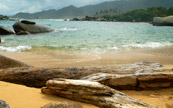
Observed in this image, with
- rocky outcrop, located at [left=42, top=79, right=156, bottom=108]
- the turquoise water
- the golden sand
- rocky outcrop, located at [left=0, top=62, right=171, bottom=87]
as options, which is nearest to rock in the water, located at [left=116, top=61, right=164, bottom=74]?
rocky outcrop, located at [left=0, top=62, right=171, bottom=87]

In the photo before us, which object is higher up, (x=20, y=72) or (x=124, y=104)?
(x=20, y=72)

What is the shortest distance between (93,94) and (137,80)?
114cm

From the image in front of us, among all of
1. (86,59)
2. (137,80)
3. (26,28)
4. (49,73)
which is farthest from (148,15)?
(49,73)

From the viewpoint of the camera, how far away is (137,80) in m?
3.04

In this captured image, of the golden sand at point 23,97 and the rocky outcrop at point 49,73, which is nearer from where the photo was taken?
the golden sand at point 23,97

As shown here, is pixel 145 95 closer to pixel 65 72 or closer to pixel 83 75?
pixel 83 75

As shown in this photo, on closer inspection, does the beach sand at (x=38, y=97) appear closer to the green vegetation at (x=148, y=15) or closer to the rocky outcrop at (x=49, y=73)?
the rocky outcrop at (x=49, y=73)

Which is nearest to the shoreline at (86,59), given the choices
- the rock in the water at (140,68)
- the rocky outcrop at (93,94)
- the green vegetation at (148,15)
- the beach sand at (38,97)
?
the rock in the water at (140,68)

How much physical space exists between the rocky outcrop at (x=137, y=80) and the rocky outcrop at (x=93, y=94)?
590mm

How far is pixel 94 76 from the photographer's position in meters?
3.05

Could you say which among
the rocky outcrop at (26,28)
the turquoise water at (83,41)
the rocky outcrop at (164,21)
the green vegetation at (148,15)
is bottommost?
the turquoise water at (83,41)

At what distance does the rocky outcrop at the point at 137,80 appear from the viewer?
9.85 ft

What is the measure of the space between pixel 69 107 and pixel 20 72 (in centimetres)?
177

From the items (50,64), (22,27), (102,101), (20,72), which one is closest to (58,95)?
(102,101)
